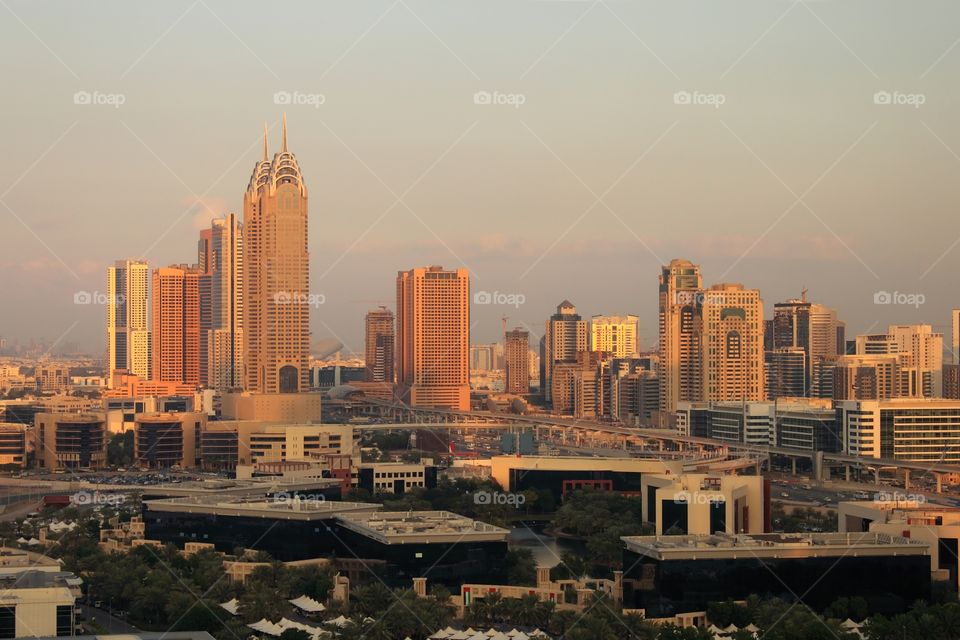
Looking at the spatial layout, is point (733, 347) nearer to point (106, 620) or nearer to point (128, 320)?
point (128, 320)

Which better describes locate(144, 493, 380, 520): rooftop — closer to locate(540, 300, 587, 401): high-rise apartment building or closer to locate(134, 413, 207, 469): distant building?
locate(134, 413, 207, 469): distant building

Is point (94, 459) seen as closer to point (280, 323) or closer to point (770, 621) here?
point (280, 323)

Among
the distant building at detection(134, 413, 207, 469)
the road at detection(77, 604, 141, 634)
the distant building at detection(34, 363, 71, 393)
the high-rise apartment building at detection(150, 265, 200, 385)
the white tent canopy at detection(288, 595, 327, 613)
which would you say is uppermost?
the high-rise apartment building at detection(150, 265, 200, 385)

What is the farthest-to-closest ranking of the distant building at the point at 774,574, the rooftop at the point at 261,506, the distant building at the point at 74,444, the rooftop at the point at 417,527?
the distant building at the point at 74,444 < the rooftop at the point at 261,506 < the rooftop at the point at 417,527 < the distant building at the point at 774,574

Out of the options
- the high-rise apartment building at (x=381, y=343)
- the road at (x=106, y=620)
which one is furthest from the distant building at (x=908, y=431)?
the high-rise apartment building at (x=381, y=343)

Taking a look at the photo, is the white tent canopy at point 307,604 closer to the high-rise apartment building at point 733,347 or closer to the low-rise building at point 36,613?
the low-rise building at point 36,613

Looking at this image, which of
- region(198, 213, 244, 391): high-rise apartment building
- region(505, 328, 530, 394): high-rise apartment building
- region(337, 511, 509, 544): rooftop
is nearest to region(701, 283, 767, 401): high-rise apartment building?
region(198, 213, 244, 391): high-rise apartment building

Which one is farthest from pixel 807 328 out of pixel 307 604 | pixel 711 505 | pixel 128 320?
pixel 307 604
